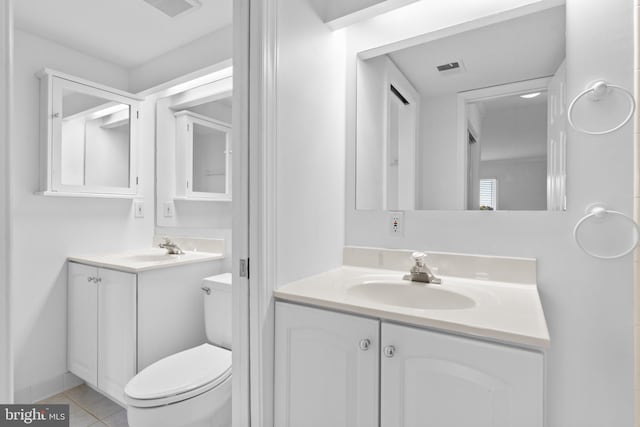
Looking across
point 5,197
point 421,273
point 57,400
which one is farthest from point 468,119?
point 57,400

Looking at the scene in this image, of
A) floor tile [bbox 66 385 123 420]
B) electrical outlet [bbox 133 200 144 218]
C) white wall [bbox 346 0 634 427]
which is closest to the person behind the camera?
white wall [bbox 346 0 634 427]

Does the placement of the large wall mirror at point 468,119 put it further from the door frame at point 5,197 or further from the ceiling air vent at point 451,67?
the door frame at point 5,197

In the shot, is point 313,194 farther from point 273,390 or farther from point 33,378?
point 33,378

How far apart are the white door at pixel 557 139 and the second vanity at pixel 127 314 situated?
1.87 metres

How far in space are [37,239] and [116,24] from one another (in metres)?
1.35

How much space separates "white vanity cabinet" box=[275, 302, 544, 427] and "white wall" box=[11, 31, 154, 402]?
1.69m

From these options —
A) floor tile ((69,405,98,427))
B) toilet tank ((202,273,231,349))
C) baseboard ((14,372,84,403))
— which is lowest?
floor tile ((69,405,98,427))

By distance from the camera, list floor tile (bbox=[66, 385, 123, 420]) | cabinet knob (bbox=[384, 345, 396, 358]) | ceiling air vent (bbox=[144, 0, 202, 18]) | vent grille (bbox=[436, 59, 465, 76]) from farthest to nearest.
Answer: floor tile (bbox=[66, 385, 123, 420]) < ceiling air vent (bbox=[144, 0, 202, 18]) < vent grille (bbox=[436, 59, 465, 76]) < cabinet knob (bbox=[384, 345, 396, 358])

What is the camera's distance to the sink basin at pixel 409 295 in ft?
3.97

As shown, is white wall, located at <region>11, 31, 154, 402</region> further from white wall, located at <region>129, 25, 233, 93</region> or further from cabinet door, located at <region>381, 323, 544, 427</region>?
cabinet door, located at <region>381, 323, 544, 427</region>

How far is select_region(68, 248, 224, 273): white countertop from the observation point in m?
1.80

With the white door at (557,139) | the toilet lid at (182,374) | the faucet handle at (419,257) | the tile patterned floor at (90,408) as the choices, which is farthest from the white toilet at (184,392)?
the white door at (557,139)

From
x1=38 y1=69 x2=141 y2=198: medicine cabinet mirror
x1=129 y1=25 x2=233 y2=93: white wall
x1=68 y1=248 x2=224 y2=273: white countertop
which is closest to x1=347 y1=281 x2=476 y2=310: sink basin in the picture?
x1=68 y1=248 x2=224 y2=273: white countertop

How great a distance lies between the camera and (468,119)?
56.1 inches
